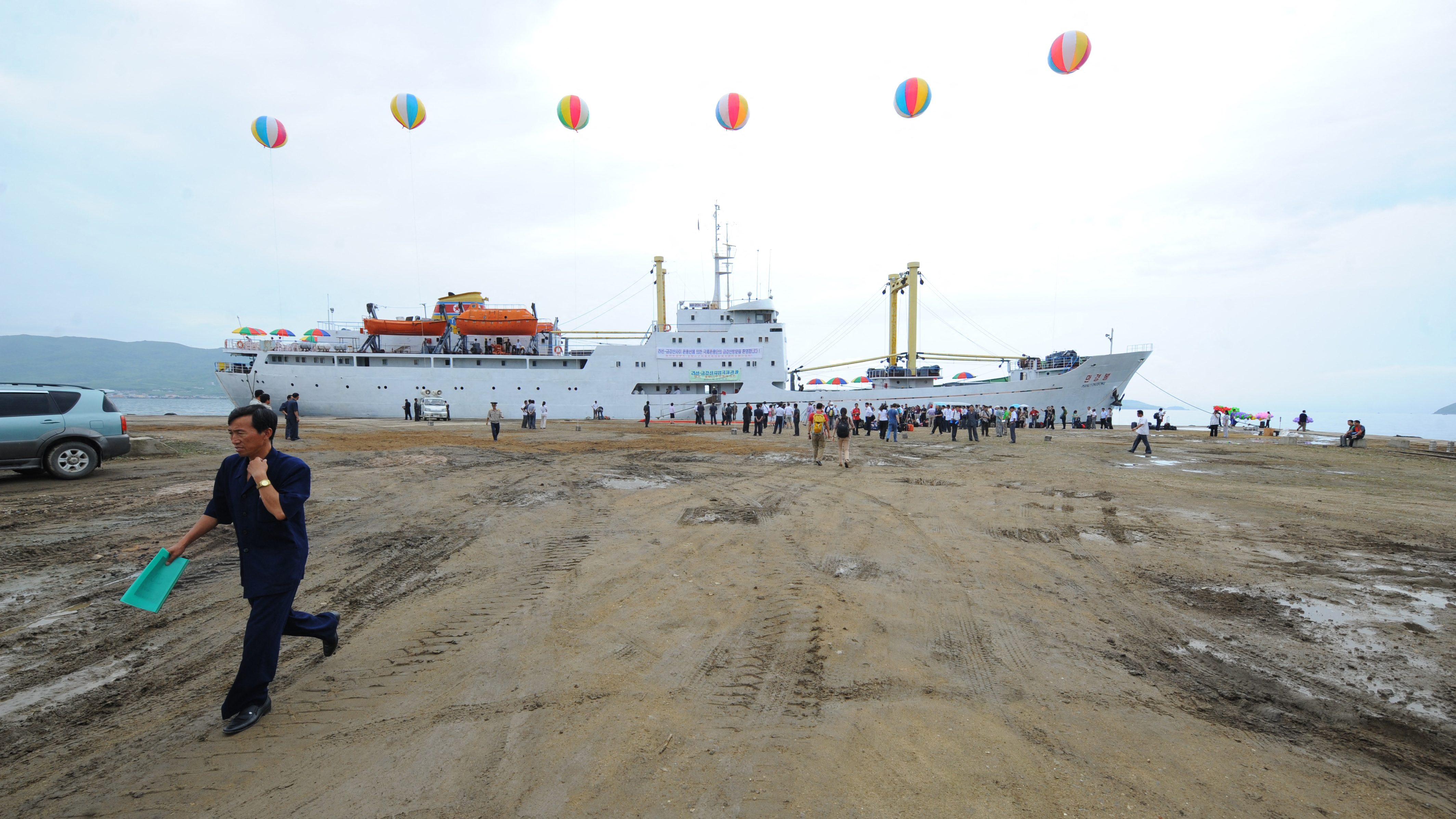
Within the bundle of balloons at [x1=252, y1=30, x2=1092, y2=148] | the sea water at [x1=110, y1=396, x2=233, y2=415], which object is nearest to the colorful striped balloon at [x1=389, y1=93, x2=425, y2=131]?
the bundle of balloons at [x1=252, y1=30, x2=1092, y2=148]

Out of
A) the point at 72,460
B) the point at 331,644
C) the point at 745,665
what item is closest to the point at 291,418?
the point at 72,460

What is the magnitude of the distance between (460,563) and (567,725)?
297 cm

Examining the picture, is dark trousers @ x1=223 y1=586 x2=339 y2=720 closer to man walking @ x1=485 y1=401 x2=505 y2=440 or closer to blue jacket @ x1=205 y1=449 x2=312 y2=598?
blue jacket @ x1=205 y1=449 x2=312 y2=598

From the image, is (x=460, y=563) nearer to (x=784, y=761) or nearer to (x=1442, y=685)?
(x=784, y=761)

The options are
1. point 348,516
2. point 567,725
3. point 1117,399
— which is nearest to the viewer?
point 567,725

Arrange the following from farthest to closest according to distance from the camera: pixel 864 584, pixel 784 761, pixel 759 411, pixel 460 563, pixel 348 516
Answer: pixel 759 411 → pixel 348 516 → pixel 460 563 → pixel 864 584 → pixel 784 761

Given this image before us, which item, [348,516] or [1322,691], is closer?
[1322,691]

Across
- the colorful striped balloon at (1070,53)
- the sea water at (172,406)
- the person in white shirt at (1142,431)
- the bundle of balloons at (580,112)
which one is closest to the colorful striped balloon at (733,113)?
the bundle of balloons at (580,112)

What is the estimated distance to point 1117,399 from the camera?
31078mm

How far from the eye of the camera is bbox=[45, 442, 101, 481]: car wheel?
25.3 ft

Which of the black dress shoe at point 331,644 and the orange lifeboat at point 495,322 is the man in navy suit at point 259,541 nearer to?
the black dress shoe at point 331,644

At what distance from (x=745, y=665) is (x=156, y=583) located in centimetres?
283

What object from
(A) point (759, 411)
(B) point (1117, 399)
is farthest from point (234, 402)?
(B) point (1117, 399)

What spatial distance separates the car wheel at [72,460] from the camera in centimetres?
771
